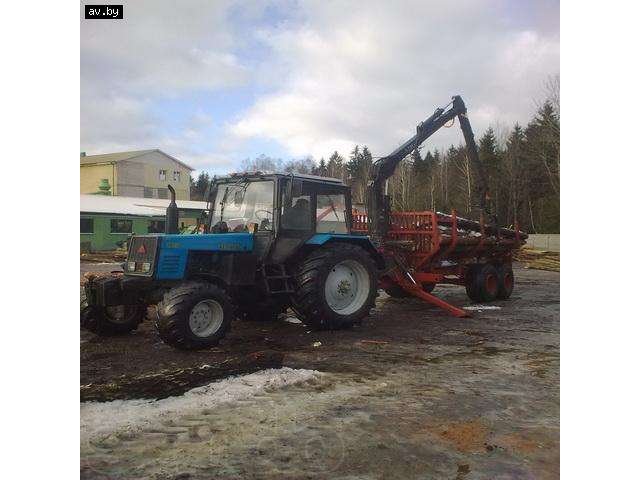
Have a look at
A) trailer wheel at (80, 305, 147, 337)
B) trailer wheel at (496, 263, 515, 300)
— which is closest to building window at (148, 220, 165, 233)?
trailer wheel at (80, 305, 147, 337)

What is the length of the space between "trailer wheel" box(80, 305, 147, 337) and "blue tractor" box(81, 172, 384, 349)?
0.03 ft

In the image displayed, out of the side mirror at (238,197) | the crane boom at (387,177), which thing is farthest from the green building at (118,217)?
the crane boom at (387,177)

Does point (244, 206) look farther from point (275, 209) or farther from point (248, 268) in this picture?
point (248, 268)

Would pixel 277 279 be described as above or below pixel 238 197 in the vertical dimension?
below

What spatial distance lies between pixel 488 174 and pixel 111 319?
4851 mm

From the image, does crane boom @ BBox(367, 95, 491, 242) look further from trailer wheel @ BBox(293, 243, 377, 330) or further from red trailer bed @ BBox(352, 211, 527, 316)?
trailer wheel @ BBox(293, 243, 377, 330)

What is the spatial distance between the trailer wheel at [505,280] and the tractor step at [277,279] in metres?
4.18

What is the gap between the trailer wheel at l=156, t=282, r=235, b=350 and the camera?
4.70 m

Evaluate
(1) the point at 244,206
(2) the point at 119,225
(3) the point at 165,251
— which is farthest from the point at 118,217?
(1) the point at 244,206

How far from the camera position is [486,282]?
27.2ft

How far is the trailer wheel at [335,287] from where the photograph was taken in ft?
18.8

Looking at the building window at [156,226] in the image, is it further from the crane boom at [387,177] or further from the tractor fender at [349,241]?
the crane boom at [387,177]
